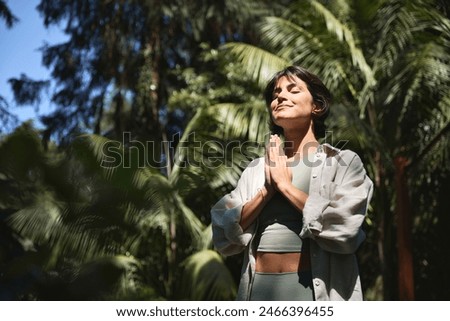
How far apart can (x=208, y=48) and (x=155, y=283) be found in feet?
17.8

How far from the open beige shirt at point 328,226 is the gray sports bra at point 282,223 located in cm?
4

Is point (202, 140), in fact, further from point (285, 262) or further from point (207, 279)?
point (285, 262)

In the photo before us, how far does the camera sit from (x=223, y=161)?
376 inches

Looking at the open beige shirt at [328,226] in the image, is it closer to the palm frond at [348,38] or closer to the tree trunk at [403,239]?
the tree trunk at [403,239]

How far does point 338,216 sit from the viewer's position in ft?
7.23

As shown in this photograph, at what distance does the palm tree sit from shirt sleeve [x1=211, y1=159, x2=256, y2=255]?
6.04m

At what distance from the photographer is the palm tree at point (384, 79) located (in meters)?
8.95

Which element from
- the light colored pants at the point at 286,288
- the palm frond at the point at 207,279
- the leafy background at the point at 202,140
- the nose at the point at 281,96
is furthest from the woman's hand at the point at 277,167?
the palm frond at the point at 207,279

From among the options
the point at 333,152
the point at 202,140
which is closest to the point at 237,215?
the point at 333,152

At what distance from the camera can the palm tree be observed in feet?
29.4

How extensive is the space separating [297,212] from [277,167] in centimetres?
16
